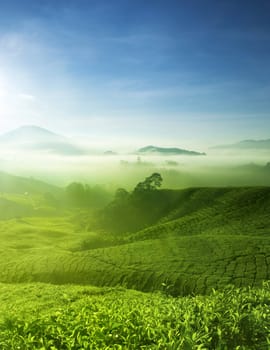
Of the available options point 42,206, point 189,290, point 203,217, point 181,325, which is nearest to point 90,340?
point 181,325

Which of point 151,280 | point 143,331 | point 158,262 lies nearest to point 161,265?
point 158,262

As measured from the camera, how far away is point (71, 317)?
25.5ft

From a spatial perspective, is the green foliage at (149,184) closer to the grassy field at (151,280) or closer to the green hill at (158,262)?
the grassy field at (151,280)

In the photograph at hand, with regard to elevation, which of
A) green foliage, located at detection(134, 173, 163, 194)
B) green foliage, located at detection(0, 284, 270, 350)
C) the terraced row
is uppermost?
green foliage, located at detection(134, 173, 163, 194)

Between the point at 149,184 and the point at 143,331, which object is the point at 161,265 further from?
the point at 149,184

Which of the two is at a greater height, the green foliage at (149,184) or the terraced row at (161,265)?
the green foliage at (149,184)

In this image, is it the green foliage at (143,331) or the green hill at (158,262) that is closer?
the green foliage at (143,331)

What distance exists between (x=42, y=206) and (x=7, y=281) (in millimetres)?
106187

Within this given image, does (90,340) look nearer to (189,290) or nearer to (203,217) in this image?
(189,290)

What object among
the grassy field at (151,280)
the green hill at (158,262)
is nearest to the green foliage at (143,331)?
the grassy field at (151,280)

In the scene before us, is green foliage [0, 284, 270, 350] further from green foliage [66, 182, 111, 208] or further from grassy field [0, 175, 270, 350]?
green foliage [66, 182, 111, 208]

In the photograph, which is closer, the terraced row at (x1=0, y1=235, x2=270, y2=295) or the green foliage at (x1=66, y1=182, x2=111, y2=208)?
the terraced row at (x1=0, y1=235, x2=270, y2=295)

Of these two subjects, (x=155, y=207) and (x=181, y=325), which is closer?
(x=181, y=325)

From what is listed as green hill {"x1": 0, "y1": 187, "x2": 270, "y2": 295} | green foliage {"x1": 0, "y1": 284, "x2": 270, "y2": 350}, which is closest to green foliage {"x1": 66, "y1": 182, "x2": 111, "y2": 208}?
green hill {"x1": 0, "y1": 187, "x2": 270, "y2": 295}
